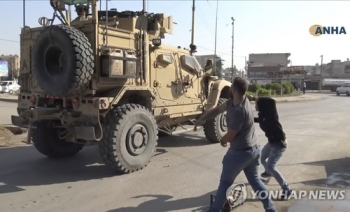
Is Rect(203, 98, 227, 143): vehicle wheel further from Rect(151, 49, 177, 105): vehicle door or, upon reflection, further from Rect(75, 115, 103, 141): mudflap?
Rect(75, 115, 103, 141): mudflap

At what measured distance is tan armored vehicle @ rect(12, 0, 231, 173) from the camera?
626 centimetres

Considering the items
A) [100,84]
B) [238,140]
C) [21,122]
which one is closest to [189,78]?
[100,84]

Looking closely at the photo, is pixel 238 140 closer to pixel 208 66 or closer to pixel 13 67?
pixel 208 66

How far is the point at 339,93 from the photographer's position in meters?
42.7

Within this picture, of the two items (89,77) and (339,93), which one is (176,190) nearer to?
(89,77)

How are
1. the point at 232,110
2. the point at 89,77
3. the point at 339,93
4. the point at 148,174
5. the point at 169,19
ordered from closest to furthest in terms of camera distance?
the point at 232,110
the point at 89,77
the point at 148,174
the point at 169,19
the point at 339,93

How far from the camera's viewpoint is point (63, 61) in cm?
643

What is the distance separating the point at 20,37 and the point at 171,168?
4.06 metres

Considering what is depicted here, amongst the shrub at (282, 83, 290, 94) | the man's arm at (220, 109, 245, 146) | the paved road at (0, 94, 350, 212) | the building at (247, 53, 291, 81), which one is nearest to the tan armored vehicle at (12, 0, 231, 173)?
the paved road at (0, 94, 350, 212)

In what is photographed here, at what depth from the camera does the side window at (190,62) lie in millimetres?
8650

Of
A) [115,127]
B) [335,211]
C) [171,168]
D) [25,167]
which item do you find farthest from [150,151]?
[335,211]

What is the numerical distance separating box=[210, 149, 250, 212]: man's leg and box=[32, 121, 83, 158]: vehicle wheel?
181 inches

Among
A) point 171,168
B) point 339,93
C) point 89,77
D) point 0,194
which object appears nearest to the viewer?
point 0,194

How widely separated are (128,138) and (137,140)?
0.22m
